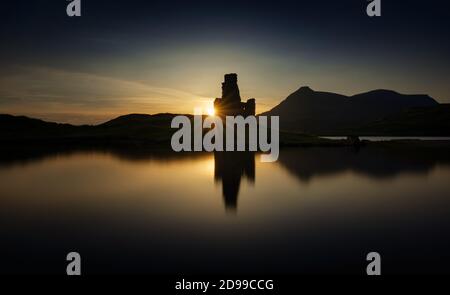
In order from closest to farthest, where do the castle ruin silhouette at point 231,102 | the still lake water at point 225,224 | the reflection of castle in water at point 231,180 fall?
the still lake water at point 225,224 < the reflection of castle in water at point 231,180 < the castle ruin silhouette at point 231,102

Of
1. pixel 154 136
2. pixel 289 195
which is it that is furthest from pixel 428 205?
pixel 154 136

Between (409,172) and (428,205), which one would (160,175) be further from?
(409,172)

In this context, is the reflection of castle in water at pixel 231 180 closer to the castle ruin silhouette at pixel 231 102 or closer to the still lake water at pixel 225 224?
the still lake water at pixel 225 224

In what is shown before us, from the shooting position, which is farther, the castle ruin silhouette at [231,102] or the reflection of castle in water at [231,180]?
the castle ruin silhouette at [231,102]

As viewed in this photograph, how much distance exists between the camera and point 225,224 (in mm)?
22547

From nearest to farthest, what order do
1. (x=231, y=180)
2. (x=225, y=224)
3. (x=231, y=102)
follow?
(x=225, y=224) < (x=231, y=180) < (x=231, y=102)

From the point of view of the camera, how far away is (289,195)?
33.2 m

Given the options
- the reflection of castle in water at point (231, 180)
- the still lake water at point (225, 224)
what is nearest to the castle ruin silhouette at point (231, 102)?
the reflection of castle in water at point (231, 180)

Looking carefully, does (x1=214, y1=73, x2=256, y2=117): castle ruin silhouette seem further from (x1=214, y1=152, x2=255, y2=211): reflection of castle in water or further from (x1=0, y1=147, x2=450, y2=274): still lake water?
(x1=0, y1=147, x2=450, y2=274): still lake water

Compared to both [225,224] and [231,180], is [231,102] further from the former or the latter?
[225,224]

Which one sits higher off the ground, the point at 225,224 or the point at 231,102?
the point at 231,102

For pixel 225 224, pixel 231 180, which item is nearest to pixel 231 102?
pixel 231 180

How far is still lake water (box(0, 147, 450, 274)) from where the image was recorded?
609 inches

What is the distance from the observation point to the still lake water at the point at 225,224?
15.5m
